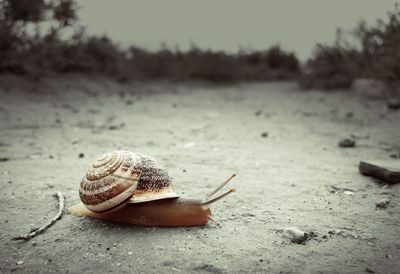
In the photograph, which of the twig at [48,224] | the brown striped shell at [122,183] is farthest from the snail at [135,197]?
the twig at [48,224]

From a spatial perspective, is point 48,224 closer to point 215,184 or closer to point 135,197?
point 135,197

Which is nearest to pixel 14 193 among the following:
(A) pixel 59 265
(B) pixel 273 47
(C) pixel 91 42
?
(A) pixel 59 265

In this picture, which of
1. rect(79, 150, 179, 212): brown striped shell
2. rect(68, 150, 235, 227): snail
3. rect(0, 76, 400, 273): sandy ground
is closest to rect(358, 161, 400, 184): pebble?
rect(0, 76, 400, 273): sandy ground

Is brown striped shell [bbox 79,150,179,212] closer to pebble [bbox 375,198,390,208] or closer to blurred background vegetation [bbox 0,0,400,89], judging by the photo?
pebble [bbox 375,198,390,208]

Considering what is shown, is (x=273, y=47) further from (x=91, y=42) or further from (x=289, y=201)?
(x=289, y=201)

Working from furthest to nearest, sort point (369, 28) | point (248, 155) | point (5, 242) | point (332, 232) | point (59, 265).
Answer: point (369, 28) → point (248, 155) → point (332, 232) → point (5, 242) → point (59, 265)

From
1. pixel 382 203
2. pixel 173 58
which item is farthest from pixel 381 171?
pixel 173 58
